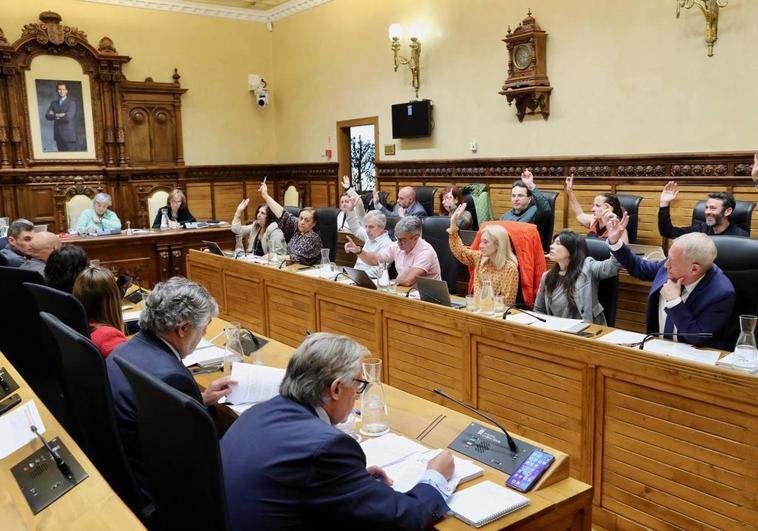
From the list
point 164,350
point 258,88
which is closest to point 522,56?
point 258,88

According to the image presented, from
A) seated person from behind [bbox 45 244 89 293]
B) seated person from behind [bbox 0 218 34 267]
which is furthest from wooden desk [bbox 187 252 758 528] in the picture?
seated person from behind [bbox 0 218 34 267]

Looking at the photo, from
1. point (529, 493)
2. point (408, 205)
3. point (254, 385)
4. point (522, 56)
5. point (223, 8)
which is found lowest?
point (529, 493)

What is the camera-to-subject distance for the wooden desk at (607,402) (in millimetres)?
2461

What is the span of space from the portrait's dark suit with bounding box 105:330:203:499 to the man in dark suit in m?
8.66

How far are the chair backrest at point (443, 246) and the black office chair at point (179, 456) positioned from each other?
344 centimetres

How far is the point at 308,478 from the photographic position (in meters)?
1.54

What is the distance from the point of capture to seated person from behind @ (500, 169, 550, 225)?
6207 mm

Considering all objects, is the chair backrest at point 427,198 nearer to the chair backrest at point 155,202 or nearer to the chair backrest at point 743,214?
the chair backrest at point 743,214

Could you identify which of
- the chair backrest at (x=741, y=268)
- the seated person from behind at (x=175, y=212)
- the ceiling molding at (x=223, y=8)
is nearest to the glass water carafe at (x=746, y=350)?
the chair backrest at (x=741, y=268)

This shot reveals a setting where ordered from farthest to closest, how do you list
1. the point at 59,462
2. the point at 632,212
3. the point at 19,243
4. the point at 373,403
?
the point at 632,212 → the point at 19,243 → the point at 373,403 → the point at 59,462

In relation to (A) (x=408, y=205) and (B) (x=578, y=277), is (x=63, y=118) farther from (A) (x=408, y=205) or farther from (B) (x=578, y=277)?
(B) (x=578, y=277)

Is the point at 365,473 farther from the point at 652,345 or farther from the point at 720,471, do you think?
the point at 652,345

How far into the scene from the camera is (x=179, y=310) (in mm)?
2367

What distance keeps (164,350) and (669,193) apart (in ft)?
15.9
